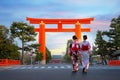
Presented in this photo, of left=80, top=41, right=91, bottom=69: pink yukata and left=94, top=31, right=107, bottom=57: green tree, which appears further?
left=94, top=31, right=107, bottom=57: green tree

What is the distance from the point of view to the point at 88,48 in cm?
1348

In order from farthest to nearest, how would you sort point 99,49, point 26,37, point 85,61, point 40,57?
point 40,57 < point 99,49 < point 26,37 < point 85,61

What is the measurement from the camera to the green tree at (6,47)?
156ft

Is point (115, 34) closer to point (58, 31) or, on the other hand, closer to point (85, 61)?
point (58, 31)

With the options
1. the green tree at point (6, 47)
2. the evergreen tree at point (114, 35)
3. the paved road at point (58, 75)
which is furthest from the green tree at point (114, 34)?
the paved road at point (58, 75)

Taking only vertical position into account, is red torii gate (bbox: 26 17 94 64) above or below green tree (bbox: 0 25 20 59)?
above

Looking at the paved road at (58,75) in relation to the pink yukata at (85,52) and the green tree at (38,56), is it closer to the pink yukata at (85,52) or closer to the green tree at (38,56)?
the pink yukata at (85,52)

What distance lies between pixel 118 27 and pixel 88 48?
3958 centimetres

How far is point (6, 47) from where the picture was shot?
4753cm

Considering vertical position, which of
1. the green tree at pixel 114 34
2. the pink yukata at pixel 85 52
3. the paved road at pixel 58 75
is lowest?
the paved road at pixel 58 75

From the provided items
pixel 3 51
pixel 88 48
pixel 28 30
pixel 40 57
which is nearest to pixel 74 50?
pixel 88 48

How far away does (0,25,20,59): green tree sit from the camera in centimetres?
4766

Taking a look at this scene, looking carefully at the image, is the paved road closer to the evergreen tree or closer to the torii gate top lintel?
the evergreen tree

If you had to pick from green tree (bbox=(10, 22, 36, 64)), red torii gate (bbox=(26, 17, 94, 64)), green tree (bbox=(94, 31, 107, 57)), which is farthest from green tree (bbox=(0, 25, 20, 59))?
green tree (bbox=(94, 31, 107, 57))
